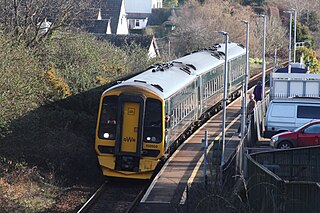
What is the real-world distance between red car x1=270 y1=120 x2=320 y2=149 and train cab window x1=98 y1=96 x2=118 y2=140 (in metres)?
6.94

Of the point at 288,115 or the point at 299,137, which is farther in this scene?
the point at 288,115

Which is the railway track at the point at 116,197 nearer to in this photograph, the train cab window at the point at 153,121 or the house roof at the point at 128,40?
the train cab window at the point at 153,121

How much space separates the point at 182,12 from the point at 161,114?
43.6m

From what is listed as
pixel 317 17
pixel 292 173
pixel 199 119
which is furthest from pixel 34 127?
pixel 317 17

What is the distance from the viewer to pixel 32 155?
69.9 ft

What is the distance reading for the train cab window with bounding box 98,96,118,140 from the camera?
19109mm

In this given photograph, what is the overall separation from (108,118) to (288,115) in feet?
29.8

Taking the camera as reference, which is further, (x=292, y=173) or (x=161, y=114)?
(x=161, y=114)

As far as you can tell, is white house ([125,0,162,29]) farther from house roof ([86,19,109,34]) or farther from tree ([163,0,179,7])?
house roof ([86,19,109,34])

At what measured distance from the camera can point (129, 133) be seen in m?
19.0

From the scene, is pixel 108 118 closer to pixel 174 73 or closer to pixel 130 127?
pixel 130 127

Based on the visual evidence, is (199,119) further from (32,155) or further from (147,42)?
(147,42)

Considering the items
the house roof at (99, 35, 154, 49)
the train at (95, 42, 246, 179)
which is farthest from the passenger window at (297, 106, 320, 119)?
the house roof at (99, 35, 154, 49)

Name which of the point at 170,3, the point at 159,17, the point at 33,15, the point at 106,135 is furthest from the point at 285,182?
the point at 170,3
